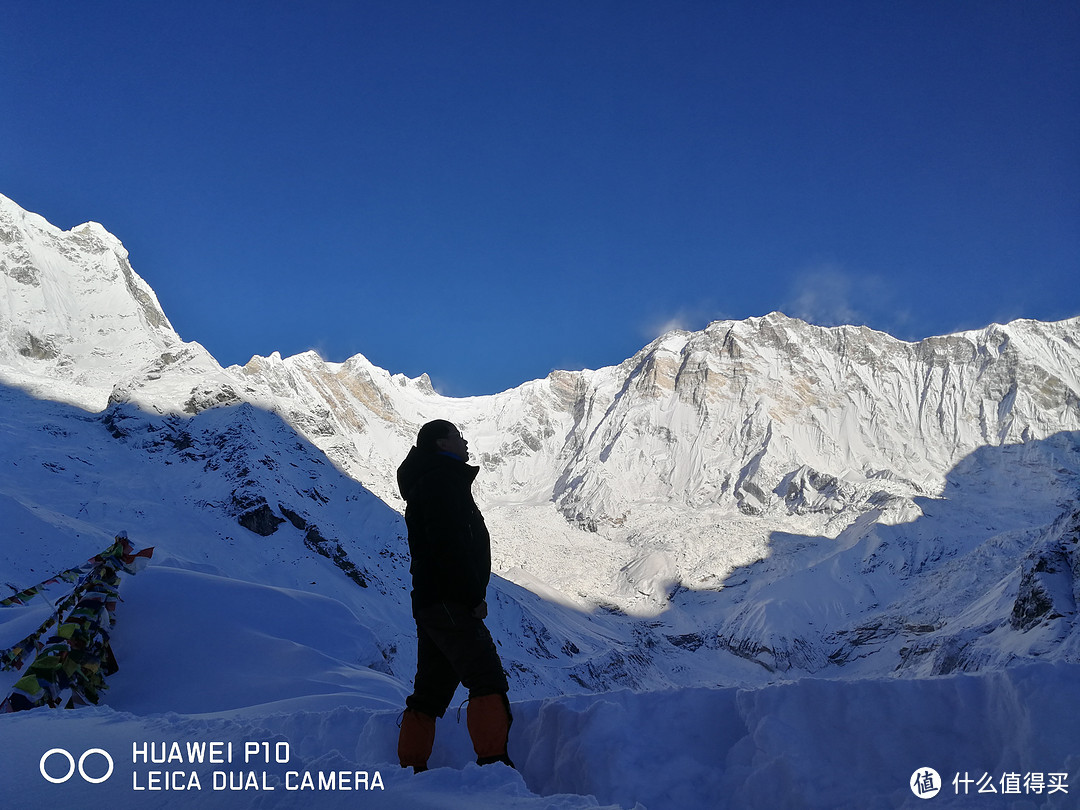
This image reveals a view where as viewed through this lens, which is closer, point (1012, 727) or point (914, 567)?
point (1012, 727)

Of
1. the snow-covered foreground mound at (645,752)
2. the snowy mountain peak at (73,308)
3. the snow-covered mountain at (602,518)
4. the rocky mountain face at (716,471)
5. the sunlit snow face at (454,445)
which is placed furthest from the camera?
the snowy mountain peak at (73,308)

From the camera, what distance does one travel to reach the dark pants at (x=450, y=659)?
3742mm

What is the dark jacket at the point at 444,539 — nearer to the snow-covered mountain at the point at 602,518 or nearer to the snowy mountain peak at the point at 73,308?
the snow-covered mountain at the point at 602,518

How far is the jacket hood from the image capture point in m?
4.14

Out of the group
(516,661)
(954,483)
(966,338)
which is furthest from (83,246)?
(966,338)

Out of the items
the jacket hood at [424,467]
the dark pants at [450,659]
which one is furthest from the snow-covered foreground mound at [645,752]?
the jacket hood at [424,467]

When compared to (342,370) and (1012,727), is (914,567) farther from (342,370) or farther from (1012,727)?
(342,370)

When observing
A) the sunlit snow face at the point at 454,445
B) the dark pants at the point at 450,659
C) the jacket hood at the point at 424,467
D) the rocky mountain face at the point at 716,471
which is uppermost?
the rocky mountain face at the point at 716,471

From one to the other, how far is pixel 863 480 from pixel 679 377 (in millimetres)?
52077

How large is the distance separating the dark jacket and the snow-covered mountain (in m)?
1.15

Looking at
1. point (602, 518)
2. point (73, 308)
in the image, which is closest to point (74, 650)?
point (73, 308)

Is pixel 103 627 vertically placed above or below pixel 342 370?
below

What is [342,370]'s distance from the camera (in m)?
185

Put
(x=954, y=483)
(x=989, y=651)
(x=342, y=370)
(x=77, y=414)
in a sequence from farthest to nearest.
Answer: (x=342, y=370) < (x=954, y=483) < (x=77, y=414) < (x=989, y=651)
